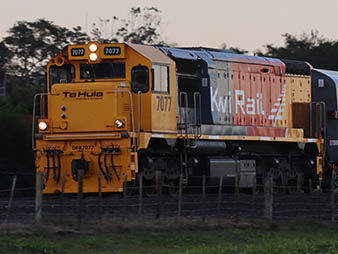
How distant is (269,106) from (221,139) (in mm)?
2777

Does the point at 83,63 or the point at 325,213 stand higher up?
the point at 83,63

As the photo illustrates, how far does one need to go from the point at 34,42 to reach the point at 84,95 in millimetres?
29603

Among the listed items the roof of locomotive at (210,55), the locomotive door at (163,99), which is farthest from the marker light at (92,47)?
the roof of locomotive at (210,55)

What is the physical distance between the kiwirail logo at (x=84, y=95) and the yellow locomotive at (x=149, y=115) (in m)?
0.03

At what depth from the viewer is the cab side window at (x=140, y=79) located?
20.7 m

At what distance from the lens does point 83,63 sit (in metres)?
21.4

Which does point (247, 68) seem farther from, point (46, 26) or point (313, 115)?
point (46, 26)

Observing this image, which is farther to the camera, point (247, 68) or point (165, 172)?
point (247, 68)

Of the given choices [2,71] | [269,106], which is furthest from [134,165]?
[2,71]

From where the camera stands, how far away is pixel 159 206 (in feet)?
56.3

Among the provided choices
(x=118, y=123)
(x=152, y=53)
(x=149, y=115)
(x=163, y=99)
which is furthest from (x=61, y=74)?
(x=163, y=99)

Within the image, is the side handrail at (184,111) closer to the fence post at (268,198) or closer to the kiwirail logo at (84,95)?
the kiwirail logo at (84,95)

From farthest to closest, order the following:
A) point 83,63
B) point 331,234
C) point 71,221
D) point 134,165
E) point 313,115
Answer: point 313,115 → point 83,63 → point 134,165 → point 331,234 → point 71,221

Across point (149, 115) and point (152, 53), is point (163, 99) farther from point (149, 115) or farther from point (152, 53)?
point (152, 53)
